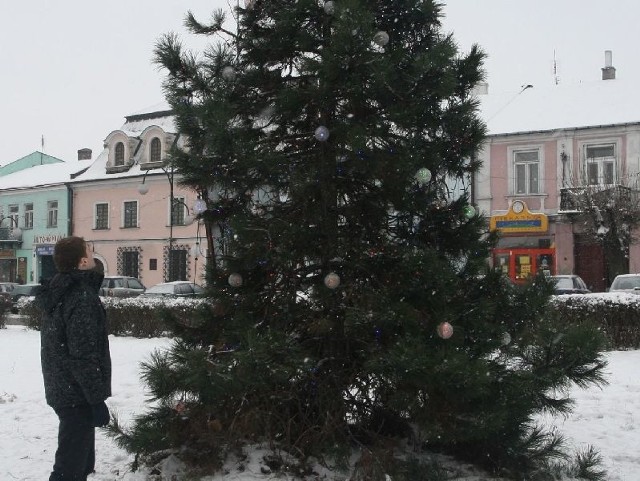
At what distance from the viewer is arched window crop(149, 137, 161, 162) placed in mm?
34500

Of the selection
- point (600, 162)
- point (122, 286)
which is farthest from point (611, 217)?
point (122, 286)

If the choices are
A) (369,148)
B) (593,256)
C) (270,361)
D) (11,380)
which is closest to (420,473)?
(270,361)

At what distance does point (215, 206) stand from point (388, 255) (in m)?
1.26

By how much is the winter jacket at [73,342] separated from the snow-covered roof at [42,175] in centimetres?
3554

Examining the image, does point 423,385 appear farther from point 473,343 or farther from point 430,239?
point 430,239

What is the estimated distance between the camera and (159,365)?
4.47 meters

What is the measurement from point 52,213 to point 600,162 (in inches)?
1079

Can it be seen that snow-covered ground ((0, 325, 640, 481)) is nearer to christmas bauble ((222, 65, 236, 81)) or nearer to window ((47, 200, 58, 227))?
christmas bauble ((222, 65, 236, 81))

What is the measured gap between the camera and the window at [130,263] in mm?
35719

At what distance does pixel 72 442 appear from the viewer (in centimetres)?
436

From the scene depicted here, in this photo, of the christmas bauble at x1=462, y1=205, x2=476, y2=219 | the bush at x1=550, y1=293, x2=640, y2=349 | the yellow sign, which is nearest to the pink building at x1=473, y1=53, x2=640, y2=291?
the yellow sign

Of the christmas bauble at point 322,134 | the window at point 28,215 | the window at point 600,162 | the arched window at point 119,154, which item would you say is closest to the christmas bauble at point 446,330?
the christmas bauble at point 322,134

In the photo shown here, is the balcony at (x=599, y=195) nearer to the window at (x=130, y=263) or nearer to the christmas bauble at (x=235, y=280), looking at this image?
the window at (x=130, y=263)

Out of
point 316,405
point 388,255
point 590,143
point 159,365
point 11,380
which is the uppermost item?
point 590,143
